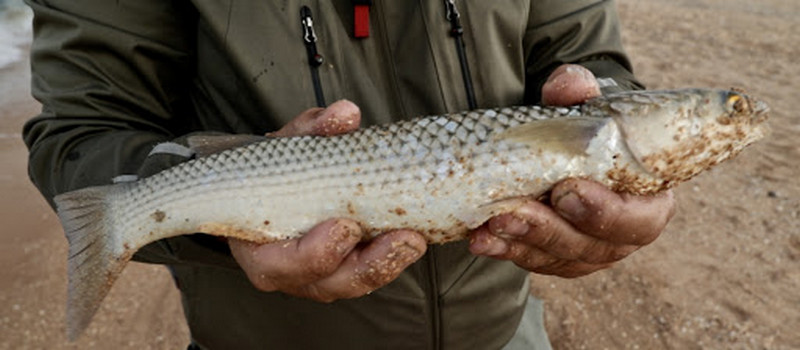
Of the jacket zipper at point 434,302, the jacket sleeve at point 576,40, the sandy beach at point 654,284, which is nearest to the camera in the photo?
the jacket zipper at point 434,302

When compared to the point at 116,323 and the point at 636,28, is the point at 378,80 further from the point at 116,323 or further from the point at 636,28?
the point at 636,28

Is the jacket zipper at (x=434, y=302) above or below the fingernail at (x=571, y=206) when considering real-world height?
below

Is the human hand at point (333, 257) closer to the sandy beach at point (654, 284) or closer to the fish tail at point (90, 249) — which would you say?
the fish tail at point (90, 249)

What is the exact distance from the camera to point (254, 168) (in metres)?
2.13

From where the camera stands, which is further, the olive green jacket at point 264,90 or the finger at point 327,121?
the olive green jacket at point 264,90

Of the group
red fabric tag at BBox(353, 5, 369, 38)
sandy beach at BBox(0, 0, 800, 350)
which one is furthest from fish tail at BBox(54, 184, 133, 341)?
sandy beach at BBox(0, 0, 800, 350)

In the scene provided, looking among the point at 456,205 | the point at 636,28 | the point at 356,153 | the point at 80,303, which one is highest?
the point at 356,153

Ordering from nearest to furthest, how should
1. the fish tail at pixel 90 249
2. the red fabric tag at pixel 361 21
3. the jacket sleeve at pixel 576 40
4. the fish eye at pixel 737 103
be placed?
the fish eye at pixel 737 103
the fish tail at pixel 90 249
the red fabric tag at pixel 361 21
the jacket sleeve at pixel 576 40

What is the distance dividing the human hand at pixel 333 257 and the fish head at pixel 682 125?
2.61 ft

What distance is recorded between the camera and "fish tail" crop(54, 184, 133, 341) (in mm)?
2160

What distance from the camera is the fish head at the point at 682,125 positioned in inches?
79.6

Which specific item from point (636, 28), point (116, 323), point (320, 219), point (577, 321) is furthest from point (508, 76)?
point (636, 28)

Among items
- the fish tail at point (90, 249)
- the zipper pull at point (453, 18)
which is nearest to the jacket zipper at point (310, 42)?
the zipper pull at point (453, 18)

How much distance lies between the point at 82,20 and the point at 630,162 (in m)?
2.04
